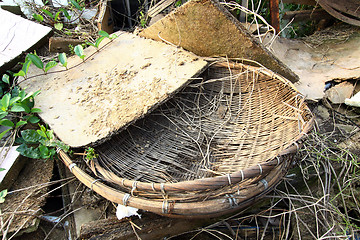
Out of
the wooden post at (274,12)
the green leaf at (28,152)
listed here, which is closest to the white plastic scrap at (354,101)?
the wooden post at (274,12)

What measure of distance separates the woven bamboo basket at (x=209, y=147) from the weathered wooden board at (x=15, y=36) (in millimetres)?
1188

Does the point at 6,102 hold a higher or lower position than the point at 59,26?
lower

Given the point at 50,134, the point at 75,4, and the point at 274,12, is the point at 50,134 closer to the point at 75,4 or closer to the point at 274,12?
the point at 75,4

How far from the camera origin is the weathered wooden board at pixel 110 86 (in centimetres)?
165

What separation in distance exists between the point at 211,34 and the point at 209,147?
2.77 feet

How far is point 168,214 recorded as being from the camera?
131 cm

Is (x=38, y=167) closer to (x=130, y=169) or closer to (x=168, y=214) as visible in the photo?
(x=130, y=169)

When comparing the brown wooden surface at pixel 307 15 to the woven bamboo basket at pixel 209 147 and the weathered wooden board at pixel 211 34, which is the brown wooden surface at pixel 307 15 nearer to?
the weathered wooden board at pixel 211 34

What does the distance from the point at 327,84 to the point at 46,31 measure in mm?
2671

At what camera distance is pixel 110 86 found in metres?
1.92

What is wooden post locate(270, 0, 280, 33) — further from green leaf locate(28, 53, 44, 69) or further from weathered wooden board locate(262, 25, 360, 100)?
green leaf locate(28, 53, 44, 69)

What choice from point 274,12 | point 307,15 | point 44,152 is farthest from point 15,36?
point 307,15

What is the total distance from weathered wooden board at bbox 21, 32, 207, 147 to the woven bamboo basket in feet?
0.50

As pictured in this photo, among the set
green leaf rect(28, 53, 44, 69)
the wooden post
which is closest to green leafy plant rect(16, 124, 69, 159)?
green leaf rect(28, 53, 44, 69)
